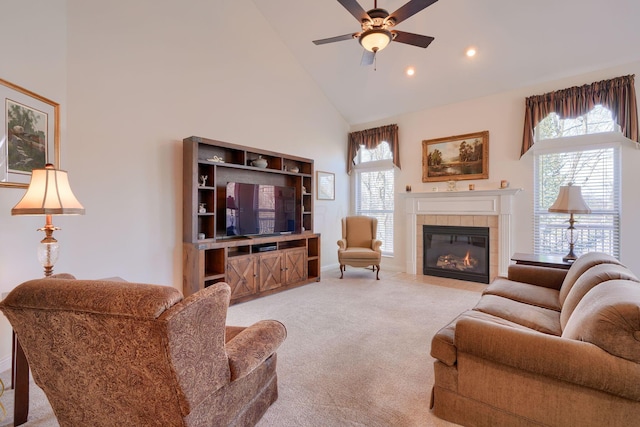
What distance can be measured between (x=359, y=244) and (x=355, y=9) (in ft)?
12.8

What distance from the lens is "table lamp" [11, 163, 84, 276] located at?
1.79m

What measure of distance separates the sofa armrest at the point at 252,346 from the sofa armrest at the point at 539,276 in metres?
2.55

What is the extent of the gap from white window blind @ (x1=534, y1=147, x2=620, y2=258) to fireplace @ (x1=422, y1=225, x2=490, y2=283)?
0.78m

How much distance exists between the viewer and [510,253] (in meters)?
4.67

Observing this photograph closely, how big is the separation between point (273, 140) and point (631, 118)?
492cm

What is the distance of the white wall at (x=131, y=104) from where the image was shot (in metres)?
2.35

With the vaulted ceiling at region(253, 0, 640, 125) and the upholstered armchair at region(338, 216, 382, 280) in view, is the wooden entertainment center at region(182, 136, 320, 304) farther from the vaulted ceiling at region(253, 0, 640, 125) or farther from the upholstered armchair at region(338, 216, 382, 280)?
the vaulted ceiling at region(253, 0, 640, 125)

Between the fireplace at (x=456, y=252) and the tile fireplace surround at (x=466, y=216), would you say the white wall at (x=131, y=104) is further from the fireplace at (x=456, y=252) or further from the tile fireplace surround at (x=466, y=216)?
the fireplace at (x=456, y=252)

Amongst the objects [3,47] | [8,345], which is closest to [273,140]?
[3,47]

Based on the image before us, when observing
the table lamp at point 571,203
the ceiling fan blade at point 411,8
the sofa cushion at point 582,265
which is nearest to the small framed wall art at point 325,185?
the ceiling fan blade at point 411,8

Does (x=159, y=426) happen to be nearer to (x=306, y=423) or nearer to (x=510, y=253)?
(x=306, y=423)

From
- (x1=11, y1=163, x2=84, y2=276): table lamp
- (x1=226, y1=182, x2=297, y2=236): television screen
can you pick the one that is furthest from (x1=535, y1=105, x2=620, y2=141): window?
(x1=11, y1=163, x2=84, y2=276): table lamp

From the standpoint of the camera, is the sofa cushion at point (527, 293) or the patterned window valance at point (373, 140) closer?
the sofa cushion at point (527, 293)

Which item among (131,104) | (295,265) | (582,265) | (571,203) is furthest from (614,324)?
(131,104)
